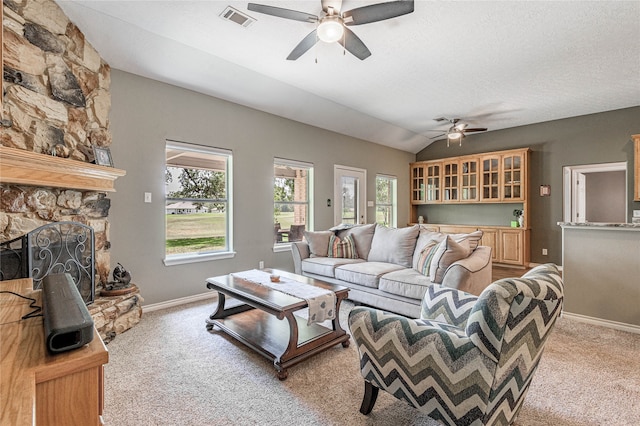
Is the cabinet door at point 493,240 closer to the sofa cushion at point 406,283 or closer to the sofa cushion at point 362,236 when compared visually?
the sofa cushion at point 362,236

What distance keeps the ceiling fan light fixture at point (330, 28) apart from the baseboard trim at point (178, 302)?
10.9 feet

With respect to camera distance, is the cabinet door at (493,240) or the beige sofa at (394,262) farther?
the cabinet door at (493,240)

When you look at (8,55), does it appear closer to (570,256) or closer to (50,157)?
(50,157)

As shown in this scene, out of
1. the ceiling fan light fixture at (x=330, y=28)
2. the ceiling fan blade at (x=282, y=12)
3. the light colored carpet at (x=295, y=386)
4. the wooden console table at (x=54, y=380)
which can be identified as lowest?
the light colored carpet at (x=295, y=386)

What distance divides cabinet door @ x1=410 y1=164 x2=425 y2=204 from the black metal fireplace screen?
6613mm

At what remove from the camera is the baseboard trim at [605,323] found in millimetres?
2873

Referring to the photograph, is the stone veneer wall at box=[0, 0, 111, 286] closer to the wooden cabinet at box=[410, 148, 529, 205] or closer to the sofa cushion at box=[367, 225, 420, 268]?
the sofa cushion at box=[367, 225, 420, 268]

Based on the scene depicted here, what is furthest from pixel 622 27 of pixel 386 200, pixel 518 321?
pixel 386 200

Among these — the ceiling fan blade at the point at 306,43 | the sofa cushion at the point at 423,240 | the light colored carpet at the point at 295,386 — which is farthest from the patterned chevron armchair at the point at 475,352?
the ceiling fan blade at the point at 306,43

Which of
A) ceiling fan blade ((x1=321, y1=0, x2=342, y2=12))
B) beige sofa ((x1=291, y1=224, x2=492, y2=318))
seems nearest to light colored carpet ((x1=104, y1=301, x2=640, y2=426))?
beige sofa ((x1=291, y1=224, x2=492, y2=318))

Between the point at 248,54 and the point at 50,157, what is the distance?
2.17 m

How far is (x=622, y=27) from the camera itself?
9.41 feet

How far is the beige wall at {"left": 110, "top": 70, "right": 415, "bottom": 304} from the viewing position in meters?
3.39

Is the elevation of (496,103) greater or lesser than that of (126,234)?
greater
